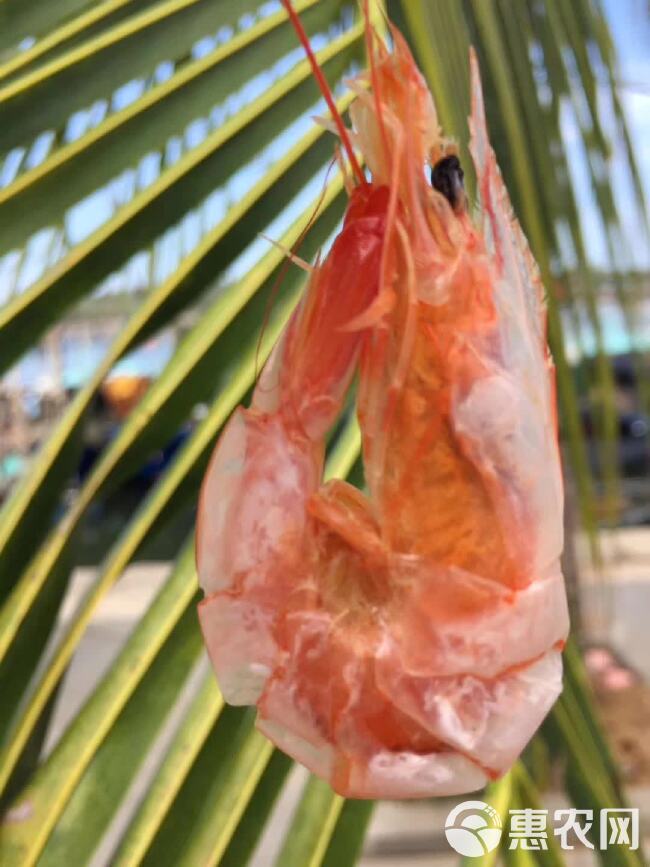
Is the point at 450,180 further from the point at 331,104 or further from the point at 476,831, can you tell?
the point at 476,831

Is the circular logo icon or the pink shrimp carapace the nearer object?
the pink shrimp carapace

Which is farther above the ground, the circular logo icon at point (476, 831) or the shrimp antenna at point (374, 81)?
the shrimp antenna at point (374, 81)

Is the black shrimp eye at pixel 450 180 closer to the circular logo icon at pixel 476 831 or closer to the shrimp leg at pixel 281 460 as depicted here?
the shrimp leg at pixel 281 460

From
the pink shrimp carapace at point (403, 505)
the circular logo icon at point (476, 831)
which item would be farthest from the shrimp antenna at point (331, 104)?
the circular logo icon at point (476, 831)

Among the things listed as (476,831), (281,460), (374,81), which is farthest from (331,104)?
(476,831)

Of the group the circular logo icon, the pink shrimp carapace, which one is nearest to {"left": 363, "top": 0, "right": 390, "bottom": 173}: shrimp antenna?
the pink shrimp carapace

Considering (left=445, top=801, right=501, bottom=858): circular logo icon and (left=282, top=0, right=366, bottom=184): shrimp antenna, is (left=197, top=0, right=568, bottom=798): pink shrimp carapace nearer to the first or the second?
(left=282, top=0, right=366, bottom=184): shrimp antenna
